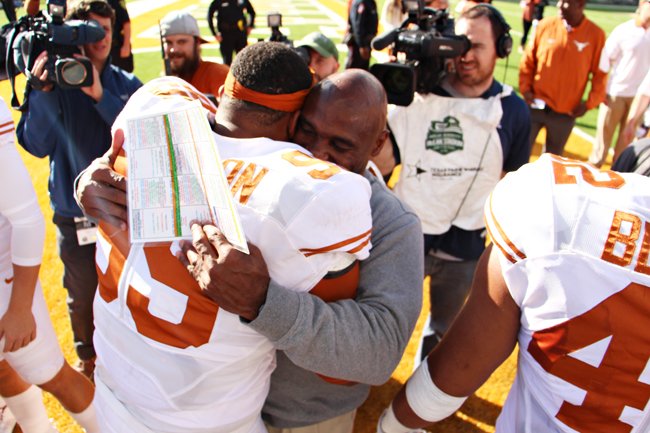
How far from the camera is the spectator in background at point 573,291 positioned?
952 mm

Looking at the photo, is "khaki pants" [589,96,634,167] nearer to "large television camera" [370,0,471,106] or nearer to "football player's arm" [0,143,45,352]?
"large television camera" [370,0,471,106]

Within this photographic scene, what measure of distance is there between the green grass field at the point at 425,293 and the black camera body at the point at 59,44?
1.62m

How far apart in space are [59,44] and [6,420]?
5.90ft

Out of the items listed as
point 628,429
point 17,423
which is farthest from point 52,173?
point 628,429

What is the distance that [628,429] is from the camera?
103 centimetres

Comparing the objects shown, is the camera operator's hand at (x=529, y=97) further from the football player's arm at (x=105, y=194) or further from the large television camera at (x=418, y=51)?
the football player's arm at (x=105, y=194)

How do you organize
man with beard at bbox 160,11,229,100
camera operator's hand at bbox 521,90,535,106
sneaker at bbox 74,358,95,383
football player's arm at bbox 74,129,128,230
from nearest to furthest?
football player's arm at bbox 74,129,128,230 < sneaker at bbox 74,358,95,383 < man with beard at bbox 160,11,229,100 < camera operator's hand at bbox 521,90,535,106

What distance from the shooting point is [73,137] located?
253 cm

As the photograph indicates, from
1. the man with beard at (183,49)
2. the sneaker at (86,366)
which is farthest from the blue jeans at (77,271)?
the man with beard at (183,49)

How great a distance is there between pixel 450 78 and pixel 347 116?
126 cm

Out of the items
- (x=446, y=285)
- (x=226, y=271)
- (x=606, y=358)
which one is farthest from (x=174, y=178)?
(x=446, y=285)

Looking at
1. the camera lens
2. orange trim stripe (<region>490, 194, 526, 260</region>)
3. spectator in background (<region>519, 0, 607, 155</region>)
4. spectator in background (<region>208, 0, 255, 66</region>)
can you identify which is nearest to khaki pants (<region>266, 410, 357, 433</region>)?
Answer: orange trim stripe (<region>490, 194, 526, 260</region>)

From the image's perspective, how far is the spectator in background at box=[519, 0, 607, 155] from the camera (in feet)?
15.4

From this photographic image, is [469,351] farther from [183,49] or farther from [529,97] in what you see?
[529,97]
